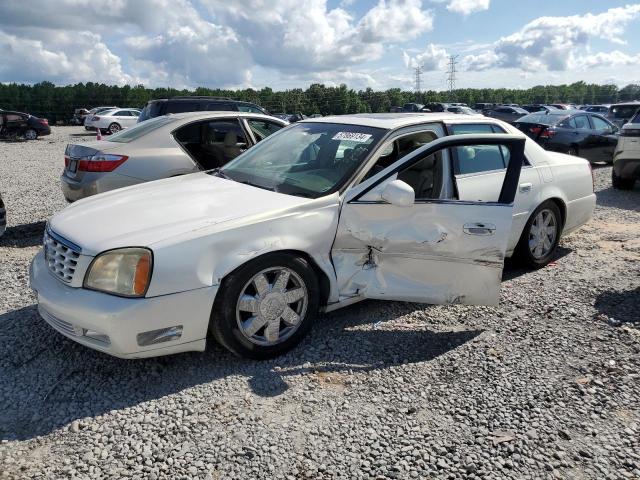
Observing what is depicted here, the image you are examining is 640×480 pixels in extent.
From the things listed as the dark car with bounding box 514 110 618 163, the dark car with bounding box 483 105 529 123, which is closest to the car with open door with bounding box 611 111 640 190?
the dark car with bounding box 514 110 618 163

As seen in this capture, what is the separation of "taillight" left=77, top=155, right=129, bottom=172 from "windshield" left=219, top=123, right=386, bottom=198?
2339 mm

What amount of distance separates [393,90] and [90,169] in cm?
5908

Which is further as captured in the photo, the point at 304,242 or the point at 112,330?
the point at 304,242

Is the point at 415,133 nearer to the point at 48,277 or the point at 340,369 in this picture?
the point at 340,369

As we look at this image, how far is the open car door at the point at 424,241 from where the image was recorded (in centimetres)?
363

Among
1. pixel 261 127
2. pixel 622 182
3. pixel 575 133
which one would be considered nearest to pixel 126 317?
pixel 261 127

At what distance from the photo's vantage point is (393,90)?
6184 centimetres

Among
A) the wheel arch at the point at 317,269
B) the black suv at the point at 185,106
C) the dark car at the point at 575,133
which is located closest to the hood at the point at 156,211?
the wheel arch at the point at 317,269

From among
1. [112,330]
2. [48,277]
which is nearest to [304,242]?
[112,330]

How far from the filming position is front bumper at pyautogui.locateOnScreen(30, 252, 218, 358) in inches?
116

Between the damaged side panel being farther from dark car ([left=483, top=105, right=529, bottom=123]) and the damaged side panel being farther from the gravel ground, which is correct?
dark car ([left=483, top=105, right=529, bottom=123])

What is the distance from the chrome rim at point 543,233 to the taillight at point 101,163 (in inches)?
180

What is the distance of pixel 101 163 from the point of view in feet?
20.4

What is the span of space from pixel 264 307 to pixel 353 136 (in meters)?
1.56
